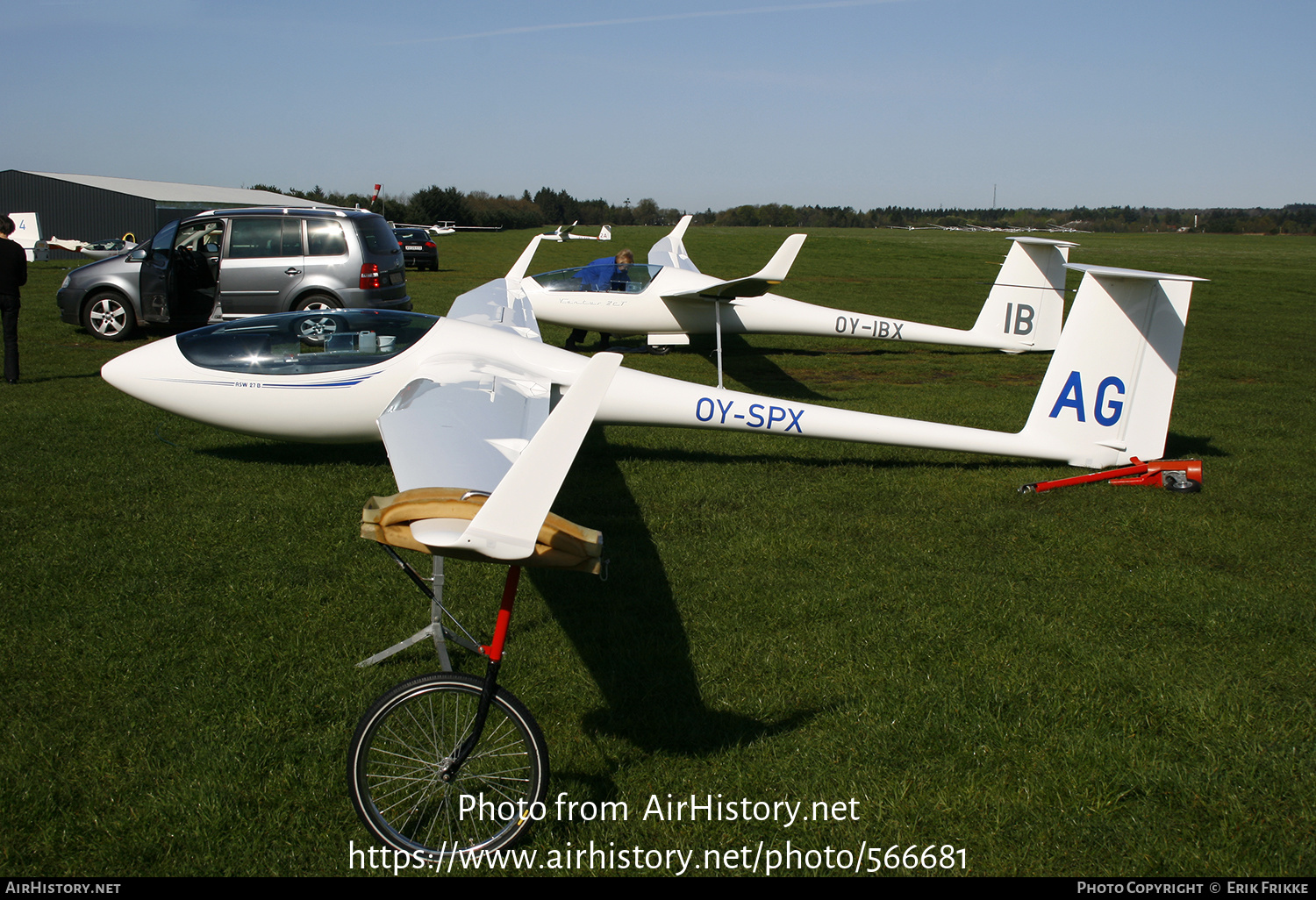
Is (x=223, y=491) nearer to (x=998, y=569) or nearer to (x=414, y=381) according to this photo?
(x=414, y=381)

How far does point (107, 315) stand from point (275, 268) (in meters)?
3.75

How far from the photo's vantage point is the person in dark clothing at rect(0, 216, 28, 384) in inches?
395

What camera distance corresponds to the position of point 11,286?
10.1 metres

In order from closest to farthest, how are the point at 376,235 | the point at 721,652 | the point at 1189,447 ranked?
the point at 721,652 < the point at 1189,447 < the point at 376,235

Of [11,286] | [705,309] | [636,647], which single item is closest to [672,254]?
[705,309]

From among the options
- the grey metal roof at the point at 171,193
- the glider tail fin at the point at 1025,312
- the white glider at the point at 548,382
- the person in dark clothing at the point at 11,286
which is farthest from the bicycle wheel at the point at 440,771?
the grey metal roof at the point at 171,193

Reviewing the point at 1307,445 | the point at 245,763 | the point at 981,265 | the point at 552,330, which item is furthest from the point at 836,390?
the point at 981,265

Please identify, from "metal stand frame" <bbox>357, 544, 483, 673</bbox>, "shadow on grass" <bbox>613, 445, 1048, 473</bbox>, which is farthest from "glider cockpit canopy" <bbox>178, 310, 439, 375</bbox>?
"metal stand frame" <bbox>357, 544, 483, 673</bbox>

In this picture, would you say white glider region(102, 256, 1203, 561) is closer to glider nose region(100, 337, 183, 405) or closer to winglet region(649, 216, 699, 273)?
glider nose region(100, 337, 183, 405)

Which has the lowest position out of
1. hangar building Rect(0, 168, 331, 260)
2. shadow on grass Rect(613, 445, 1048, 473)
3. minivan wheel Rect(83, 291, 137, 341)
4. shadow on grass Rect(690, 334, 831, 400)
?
shadow on grass Rect(613, 445, 1048, 473)

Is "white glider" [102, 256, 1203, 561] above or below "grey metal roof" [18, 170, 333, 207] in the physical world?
below

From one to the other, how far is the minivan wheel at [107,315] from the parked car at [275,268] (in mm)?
461

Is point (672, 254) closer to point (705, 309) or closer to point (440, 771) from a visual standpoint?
point (705, 309)

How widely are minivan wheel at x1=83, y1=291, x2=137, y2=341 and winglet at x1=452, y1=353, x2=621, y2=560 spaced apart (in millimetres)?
14257
